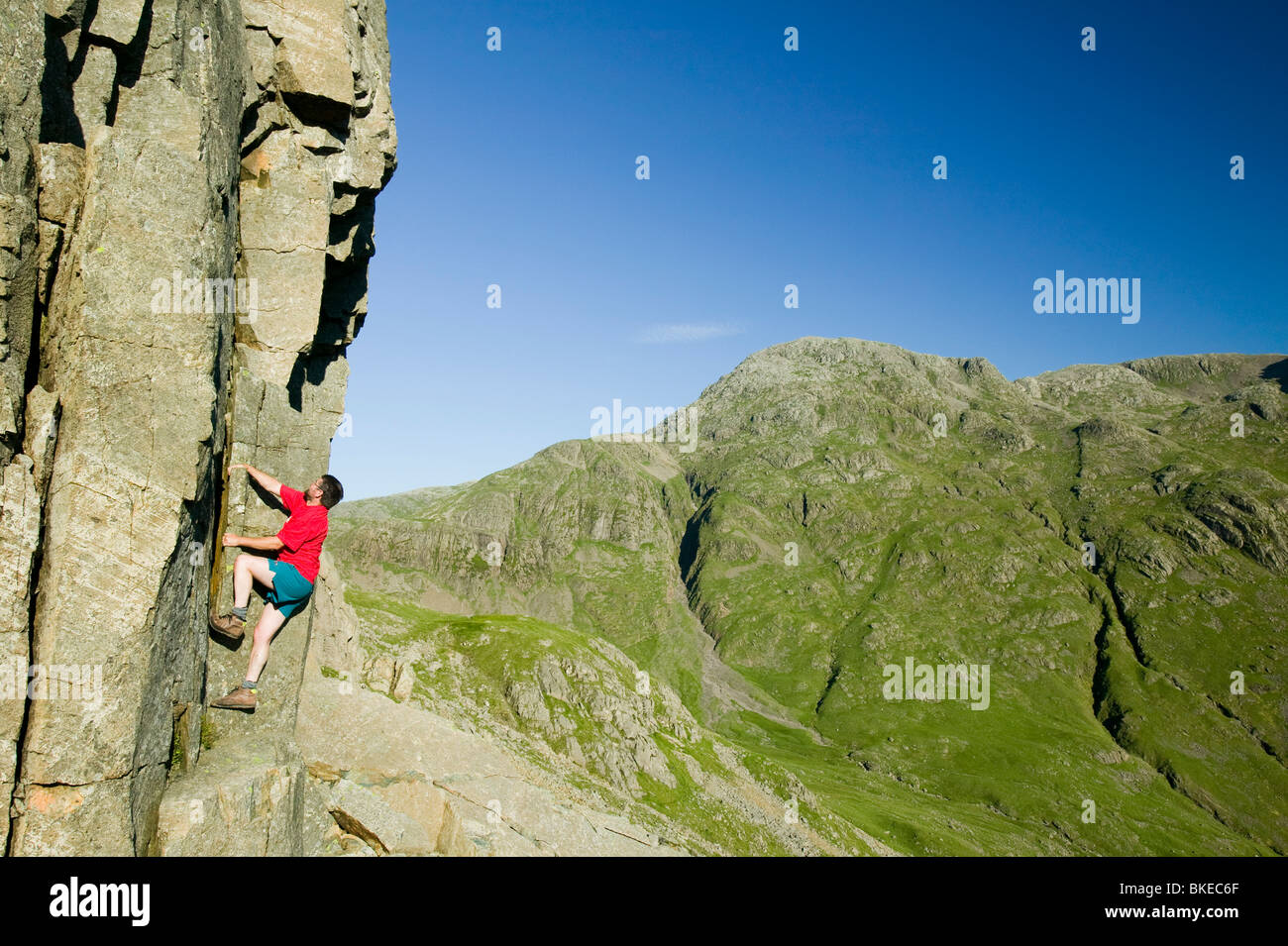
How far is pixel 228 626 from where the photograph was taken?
17.6 metres

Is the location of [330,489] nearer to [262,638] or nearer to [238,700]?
[262,638]

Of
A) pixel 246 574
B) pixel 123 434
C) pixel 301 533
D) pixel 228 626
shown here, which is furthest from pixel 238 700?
pixel 123 434

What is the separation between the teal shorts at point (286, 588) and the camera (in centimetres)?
1806

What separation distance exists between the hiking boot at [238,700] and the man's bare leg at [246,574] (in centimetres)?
218

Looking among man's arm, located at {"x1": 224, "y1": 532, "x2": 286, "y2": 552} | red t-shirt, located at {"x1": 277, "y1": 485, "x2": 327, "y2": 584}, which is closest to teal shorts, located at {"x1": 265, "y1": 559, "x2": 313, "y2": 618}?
red t-shirt, located at {"x1": 277, "y1": 485, "x2": 327, "y2": 584}

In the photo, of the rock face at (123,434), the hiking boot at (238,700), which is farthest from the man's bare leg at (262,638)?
the rock face at (123,434)

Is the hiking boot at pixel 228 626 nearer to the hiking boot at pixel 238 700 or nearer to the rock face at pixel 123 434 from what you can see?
the rock face at pixel 123 434

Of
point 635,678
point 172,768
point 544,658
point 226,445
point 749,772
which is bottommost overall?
point 749,772

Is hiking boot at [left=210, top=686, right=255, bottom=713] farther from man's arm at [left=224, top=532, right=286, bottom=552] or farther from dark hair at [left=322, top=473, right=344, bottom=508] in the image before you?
dark hair at [left=322, top=473, right=344, bottom=508]

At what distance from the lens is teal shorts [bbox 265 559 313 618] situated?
59.3 feet
